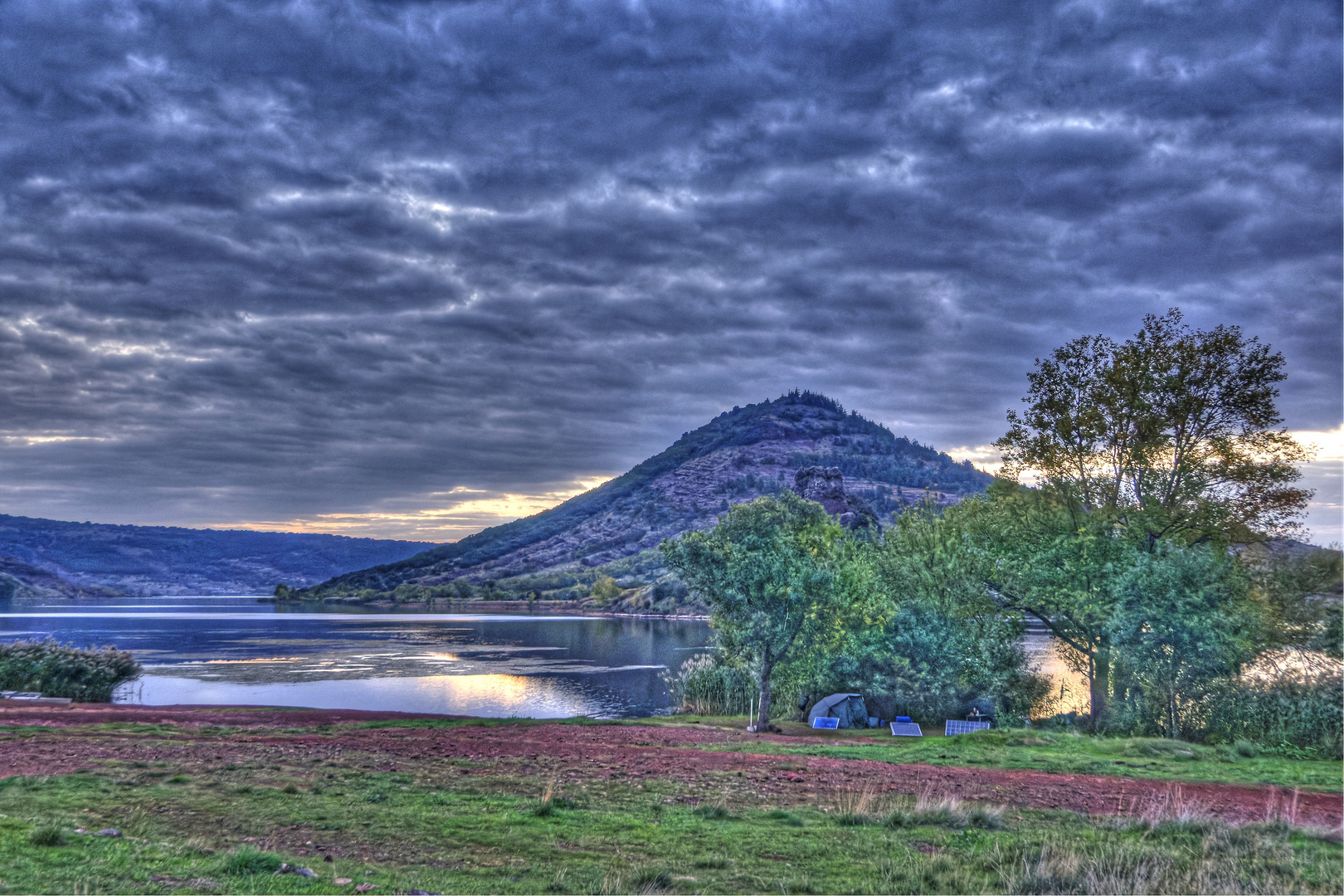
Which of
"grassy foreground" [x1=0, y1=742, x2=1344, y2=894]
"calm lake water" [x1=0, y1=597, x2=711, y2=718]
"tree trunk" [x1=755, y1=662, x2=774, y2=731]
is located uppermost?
"grassy foreground" [x1=0, y1=742, x2=1344, y2=894]

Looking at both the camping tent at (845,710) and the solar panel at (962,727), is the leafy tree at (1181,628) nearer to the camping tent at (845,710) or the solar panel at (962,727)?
the solar panel at (962,727)

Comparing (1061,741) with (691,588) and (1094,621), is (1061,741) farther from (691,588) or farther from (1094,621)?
(691,588)

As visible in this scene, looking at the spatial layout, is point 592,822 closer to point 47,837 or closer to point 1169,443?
point 47,837

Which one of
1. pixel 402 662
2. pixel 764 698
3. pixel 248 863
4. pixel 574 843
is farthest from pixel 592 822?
pixel 402 662

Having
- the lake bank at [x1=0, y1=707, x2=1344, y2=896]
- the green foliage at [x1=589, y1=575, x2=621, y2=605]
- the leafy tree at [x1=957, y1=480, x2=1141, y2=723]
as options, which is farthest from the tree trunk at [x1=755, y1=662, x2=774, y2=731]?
the green foliage at [x1=589, y1=575, x2=621, y2=605]

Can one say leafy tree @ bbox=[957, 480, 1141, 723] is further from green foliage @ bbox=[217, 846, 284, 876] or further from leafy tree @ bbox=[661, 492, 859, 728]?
green foliage @ bbox=[217, 846, 284, 876]

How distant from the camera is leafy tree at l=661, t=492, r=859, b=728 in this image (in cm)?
3500

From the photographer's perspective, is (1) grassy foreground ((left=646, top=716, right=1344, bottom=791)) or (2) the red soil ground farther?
(1) grassy foreground ((left=646, top=716, right=1344, bottom=791))

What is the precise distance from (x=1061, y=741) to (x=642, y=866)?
2456 cm

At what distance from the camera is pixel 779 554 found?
3553cm

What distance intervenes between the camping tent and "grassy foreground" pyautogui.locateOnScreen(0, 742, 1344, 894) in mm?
22254

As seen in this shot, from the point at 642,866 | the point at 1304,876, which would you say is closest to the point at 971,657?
the point at 1304,876

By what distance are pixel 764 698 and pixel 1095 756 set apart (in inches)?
550

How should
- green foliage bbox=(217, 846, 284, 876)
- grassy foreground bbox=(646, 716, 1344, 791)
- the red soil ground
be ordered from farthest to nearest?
grassy foreground bbox=(646, 716, 1344, 791)
the red soil ground
green foliage bbox=(217, 846, 284, 876)
